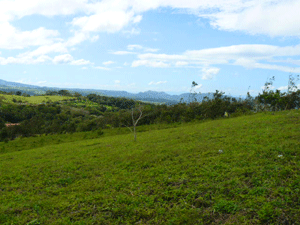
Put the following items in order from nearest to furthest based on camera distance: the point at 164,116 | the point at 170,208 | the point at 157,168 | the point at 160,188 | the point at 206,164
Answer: the point at 170,208 < the point at 160,188 < the point at 206,164 < the point at 157,168 < the point at 164,116

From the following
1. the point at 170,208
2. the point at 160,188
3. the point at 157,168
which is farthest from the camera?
the point at 157,168

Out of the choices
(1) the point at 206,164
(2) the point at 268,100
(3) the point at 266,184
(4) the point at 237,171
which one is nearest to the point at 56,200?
(1) the point at 206,164

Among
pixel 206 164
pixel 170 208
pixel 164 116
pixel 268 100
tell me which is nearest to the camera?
pixel 170 208

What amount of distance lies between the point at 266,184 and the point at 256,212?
1.60m

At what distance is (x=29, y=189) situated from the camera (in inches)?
398

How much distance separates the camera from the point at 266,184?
6.89 metres

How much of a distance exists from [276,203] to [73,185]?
27.8ft

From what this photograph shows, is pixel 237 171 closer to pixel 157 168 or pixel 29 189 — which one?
pixel 157 168

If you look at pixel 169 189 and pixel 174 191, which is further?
pixel 169 189

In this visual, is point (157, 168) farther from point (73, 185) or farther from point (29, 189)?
point (29, 189)

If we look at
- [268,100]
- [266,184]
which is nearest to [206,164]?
[266,184]

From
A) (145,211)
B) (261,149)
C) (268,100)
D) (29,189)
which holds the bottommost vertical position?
(29,189)

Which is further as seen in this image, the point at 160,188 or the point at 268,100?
the point at 268,100

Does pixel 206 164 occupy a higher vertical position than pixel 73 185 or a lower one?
higher
